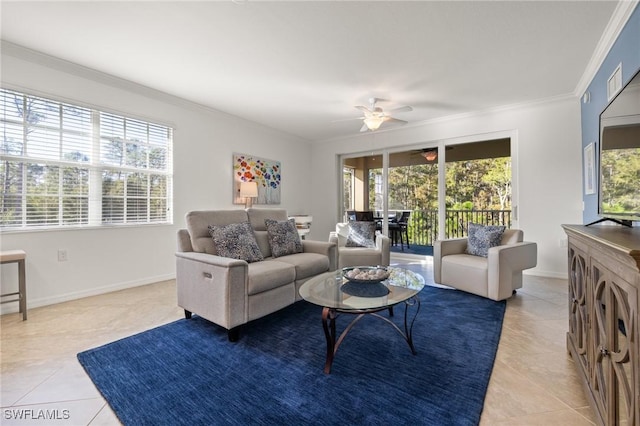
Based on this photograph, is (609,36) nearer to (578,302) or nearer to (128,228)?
(578,302)

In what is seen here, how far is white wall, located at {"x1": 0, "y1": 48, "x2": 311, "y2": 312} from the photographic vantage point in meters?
2.75

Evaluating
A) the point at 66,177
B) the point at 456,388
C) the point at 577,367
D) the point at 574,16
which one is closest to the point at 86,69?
the point at 66,177

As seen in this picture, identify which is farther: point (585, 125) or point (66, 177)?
point (585, 125)

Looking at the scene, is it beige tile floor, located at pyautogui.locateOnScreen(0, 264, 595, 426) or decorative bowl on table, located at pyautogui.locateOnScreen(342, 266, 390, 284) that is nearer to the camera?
beige tile floor, located at pyautogui.locateOnScreen(0, 264, 595, 426)

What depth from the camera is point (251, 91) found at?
144 inches

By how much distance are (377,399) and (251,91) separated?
3545 mm

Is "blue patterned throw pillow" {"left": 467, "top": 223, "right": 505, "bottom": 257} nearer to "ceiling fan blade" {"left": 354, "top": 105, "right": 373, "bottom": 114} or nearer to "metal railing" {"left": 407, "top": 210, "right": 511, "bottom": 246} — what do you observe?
"metal railing" {"left": 407, "top": 210, "right": 511, "bottom": 246}

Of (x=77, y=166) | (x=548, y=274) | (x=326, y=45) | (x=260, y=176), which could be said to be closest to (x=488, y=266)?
(x=548, y=274)

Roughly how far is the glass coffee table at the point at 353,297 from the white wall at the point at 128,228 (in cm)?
257

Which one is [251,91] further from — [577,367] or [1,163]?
[577,367]

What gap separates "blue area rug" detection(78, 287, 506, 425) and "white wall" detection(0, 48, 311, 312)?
4.96 feet

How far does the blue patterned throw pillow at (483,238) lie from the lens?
10.6 feet

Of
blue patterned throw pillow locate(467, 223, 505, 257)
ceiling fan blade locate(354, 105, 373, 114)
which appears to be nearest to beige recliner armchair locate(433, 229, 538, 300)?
blue patterned throw pillow locate(467, 223, 505, 257)

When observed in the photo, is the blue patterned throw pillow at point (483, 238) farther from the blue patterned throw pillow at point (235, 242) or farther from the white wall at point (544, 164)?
the blue patterned throw pillow at point (235, 242)
